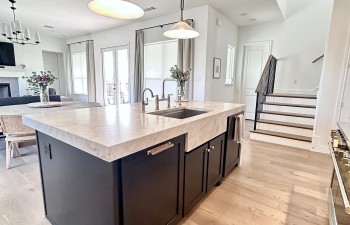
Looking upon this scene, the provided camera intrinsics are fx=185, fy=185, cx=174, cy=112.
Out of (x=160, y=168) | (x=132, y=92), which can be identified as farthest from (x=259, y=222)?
(x=132, y=92)

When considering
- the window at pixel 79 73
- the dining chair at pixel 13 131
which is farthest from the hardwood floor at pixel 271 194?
the window at pixel 79 73

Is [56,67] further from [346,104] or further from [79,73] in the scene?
[346,104]

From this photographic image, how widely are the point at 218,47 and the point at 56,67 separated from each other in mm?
7029

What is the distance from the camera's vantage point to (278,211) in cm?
191

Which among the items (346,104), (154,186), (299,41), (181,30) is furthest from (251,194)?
(299,41)

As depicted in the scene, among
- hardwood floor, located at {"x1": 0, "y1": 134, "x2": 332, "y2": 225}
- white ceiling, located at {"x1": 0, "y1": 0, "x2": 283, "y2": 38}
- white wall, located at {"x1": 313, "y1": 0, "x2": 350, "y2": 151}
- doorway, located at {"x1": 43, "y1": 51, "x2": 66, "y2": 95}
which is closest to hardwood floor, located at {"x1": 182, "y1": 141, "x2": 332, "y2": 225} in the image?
hardwood floor, located at {"x1": 0, "y1": 134, "x2": 332, "y2": 225}

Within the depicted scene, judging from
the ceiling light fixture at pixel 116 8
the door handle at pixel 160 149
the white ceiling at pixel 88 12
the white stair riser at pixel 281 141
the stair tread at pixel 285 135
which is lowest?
the white stair riser at pixel 281 141

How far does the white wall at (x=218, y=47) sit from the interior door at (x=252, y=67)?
611 millimetres

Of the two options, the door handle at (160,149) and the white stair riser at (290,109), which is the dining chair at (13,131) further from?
the white stair riser at (290,109)

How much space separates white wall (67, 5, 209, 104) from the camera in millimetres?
4180

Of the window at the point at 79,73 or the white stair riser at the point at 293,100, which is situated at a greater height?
the window at the point at 79,73

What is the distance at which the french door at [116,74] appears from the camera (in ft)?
19.8

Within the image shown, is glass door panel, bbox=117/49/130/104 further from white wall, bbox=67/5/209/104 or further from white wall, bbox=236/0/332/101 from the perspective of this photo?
white wall, bbox=236/0/332/101

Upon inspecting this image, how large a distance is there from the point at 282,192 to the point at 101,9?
277 cm
